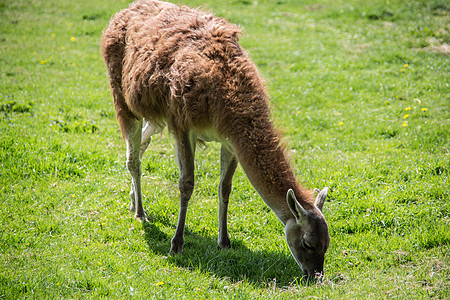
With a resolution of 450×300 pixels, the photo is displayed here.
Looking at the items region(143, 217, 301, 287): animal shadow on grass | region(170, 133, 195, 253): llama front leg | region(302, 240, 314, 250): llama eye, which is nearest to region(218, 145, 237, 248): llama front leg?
region(143, 217, 301, 287): animal shadow on grass

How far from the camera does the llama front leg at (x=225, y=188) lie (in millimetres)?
5609

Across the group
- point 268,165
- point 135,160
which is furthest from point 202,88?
point 135,160

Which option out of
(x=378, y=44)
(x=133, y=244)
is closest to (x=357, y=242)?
(x=133, y=244)

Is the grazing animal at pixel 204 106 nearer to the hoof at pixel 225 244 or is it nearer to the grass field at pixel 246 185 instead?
the hoof at pixel 225 244

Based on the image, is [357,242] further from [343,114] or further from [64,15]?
[64,15]

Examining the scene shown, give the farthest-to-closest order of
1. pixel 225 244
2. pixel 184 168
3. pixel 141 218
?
pixel 141 218 → pixel 225 244 → pixel 184 168

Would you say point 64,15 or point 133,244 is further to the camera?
point 64,15

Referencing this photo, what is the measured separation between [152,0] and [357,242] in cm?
438

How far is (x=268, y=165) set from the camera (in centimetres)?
477

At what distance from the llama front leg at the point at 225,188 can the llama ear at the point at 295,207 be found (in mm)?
1187

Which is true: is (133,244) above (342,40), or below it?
below

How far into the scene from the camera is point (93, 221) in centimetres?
589

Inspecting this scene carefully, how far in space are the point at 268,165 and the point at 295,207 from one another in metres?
0.51

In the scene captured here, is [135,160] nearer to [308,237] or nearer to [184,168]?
[184,168]
